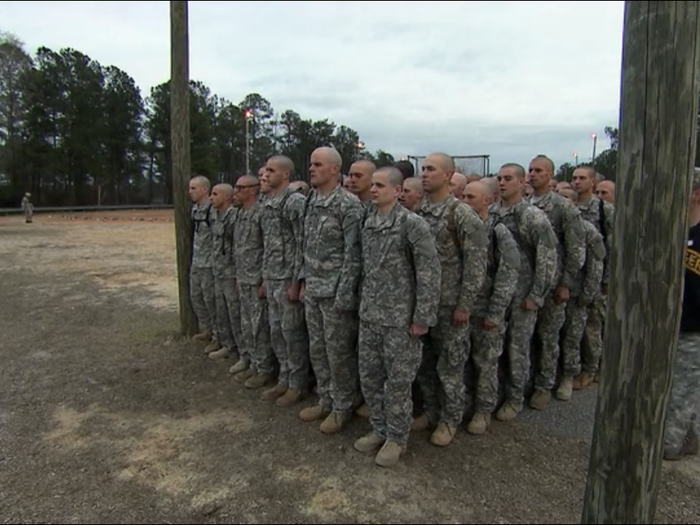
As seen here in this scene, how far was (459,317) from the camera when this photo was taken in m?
3.38

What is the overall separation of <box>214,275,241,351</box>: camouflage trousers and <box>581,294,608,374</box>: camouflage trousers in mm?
3123

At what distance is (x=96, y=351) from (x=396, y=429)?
145 inches

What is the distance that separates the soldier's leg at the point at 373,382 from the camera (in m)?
3.33

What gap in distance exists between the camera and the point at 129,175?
42.9 m

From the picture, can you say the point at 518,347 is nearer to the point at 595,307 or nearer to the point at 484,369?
the point at 484,369

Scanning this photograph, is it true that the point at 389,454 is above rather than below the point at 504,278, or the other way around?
below

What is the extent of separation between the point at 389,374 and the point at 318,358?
2.51 ft

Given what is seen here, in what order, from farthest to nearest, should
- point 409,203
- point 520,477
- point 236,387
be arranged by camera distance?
point 236,387 → point 409,203 → point 520,477

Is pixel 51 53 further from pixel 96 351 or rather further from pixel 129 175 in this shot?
pixel 96 351

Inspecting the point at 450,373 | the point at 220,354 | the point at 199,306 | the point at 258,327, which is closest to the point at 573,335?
the point at 450,373

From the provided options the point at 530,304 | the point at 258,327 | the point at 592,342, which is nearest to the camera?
the point at 530,304

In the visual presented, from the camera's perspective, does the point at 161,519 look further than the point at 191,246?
No

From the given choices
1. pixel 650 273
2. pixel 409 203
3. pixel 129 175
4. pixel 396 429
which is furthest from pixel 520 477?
pixel 129 175

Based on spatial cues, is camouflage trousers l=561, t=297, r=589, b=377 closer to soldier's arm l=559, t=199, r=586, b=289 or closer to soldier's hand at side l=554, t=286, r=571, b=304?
soldier's hand at side l=554, t=286, r=571, b=304
